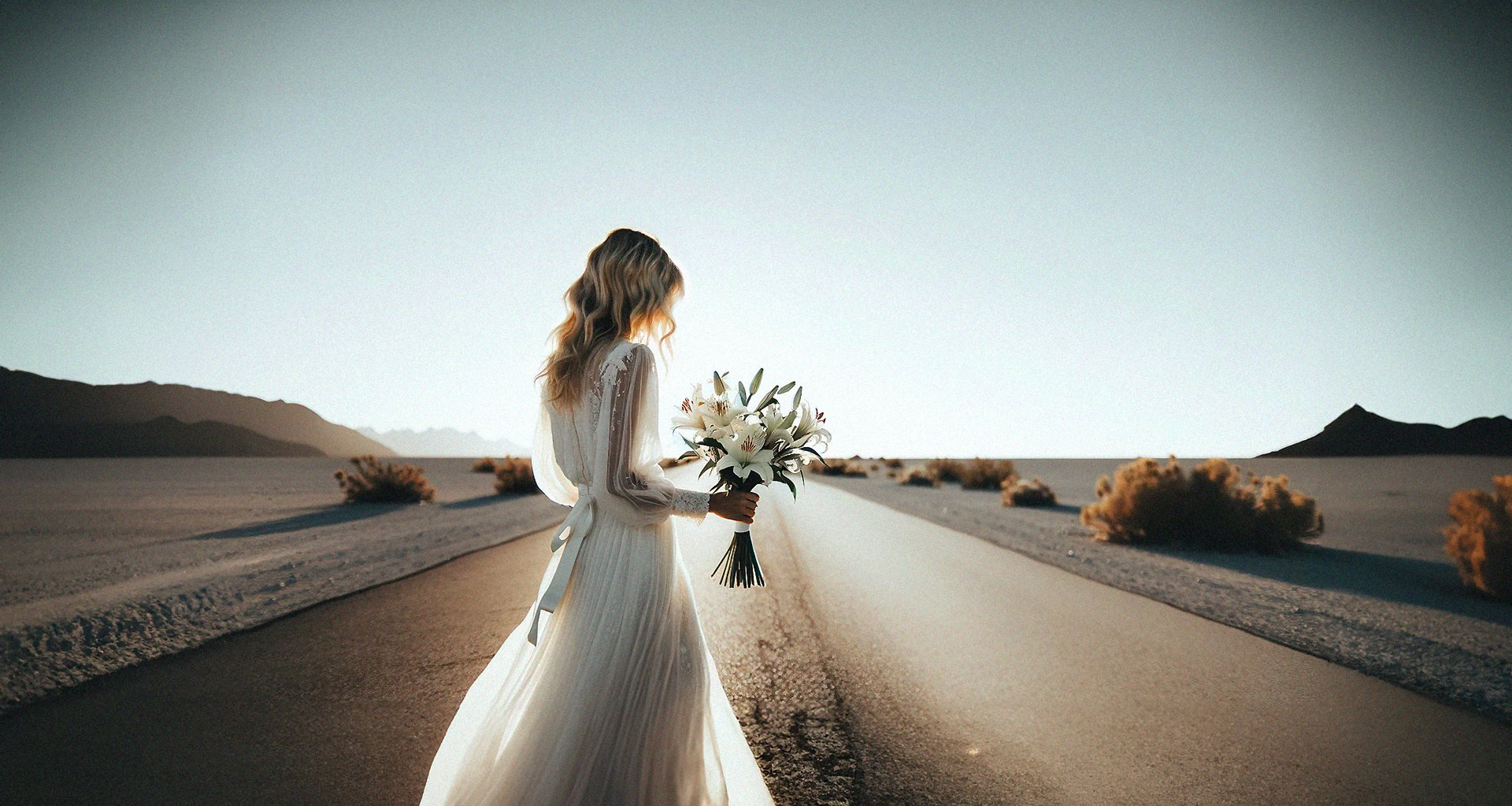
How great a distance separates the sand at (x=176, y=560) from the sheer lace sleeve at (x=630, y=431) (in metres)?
4.08

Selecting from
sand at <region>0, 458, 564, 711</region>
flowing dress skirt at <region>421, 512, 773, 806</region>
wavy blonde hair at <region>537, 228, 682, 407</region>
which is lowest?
sand at <region>0, 458, 564, 711</region>

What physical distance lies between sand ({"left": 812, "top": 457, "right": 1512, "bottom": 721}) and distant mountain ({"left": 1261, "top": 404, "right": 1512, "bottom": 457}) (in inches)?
45.7

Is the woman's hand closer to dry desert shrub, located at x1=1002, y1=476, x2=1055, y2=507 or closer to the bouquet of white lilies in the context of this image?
the bouquet of white lilies

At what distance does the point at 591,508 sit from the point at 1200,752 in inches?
129

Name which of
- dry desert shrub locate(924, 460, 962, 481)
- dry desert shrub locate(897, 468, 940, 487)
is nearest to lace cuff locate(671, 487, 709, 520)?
dry desert shrub locate(897, 468, 940, 487)

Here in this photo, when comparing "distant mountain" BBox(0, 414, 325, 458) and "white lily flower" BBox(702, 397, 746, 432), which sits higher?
"distant mountain" BBox(0, 414, 325, 458)

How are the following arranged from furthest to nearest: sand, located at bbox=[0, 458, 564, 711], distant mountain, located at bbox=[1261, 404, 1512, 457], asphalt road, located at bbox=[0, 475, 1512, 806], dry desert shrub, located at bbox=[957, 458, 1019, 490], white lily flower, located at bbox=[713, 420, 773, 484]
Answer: dry desert shrub, located at bbox=[957, 458, 1019, 490], distant mountain, located at bbox=[1261, 404, 1512, 457], sand, located at bbox=[0, 458, 564, 711], asphalt road, located at bbox=[0, 475, 1512, 806], white lily flower, located at bbox=[713, 420, 773, 484]

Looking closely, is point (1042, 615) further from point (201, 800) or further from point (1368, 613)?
point (201, 800)

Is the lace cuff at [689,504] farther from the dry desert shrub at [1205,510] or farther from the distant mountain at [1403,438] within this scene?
the dry desert shrub at [1205,510]

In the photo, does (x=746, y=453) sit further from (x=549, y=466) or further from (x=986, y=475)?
(x=986, y=475)

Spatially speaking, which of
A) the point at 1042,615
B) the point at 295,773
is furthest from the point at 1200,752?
the point at 295,773

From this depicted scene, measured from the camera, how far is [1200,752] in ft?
10.6

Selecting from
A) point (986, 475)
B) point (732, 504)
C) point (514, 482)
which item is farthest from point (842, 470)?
point (732, 504)

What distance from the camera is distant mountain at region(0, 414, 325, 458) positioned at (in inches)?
2336
